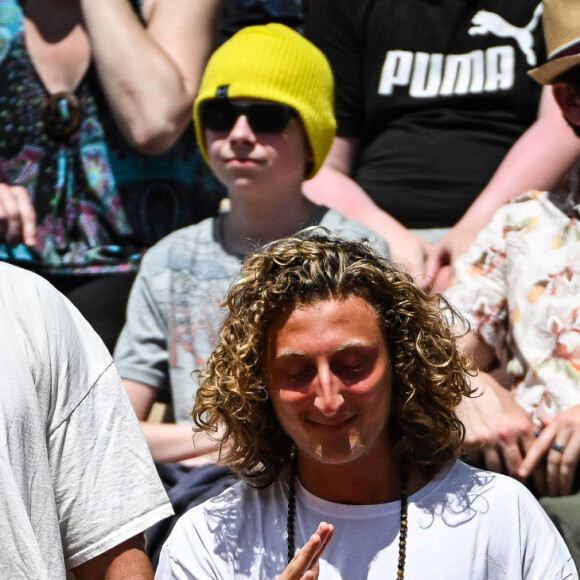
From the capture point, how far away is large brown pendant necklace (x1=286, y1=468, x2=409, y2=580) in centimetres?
192

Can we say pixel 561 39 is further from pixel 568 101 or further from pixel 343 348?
pixel 343 348

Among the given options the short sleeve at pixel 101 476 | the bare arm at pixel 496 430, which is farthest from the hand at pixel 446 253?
the short sleeve at pixel 101 476

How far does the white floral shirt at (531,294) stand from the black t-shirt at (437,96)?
0.52m

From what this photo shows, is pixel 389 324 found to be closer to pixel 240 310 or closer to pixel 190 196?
pixel 240 310

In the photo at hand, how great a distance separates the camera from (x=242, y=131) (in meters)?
3.08

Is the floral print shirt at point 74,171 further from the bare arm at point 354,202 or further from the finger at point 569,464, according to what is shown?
the finger at point 569,464

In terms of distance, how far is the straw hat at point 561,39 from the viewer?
2.86 meters

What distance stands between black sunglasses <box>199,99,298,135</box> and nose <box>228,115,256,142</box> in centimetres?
1

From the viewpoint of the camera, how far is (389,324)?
2.07m

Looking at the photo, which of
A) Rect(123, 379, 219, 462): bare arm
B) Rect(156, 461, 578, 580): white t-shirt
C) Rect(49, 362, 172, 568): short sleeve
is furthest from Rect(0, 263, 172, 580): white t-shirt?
Rect(123, 379, 219, 462): bare arm

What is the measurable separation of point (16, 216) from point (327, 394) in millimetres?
1514

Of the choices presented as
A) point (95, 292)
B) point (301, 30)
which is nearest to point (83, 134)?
point (95, 292)

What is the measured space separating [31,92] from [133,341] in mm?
853

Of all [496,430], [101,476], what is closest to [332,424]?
[101,476]
